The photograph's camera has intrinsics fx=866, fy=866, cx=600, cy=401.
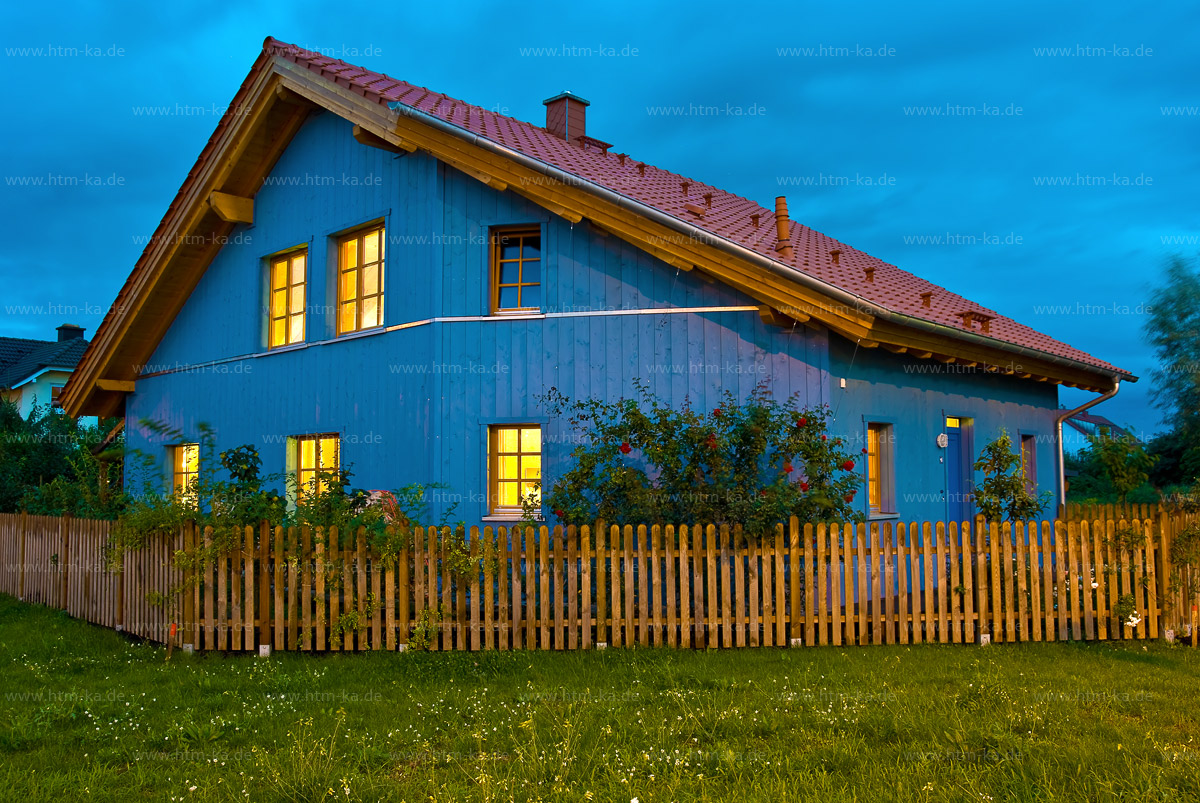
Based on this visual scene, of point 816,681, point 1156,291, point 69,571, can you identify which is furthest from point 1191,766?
point 1156,291

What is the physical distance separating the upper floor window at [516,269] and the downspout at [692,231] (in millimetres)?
1342

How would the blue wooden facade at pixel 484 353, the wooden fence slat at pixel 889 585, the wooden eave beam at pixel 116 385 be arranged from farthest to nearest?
the wooden eave beam at pixel 116 385, the blue wooden facade at pixel 484 353, the wooden fence slat at pixel 889 585

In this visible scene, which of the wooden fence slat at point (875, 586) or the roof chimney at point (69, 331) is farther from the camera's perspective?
the roof chimney at point (69, 331)

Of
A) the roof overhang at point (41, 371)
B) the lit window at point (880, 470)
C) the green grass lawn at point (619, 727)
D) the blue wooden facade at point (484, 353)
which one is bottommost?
the green grass lawn at point (619, 727)

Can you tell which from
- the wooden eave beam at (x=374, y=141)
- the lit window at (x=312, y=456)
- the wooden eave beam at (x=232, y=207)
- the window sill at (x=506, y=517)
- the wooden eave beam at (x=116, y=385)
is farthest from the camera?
the wooden eave beam at (x=116, y=385)

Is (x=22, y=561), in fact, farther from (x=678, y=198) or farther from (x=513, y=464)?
(x=678, y=198)

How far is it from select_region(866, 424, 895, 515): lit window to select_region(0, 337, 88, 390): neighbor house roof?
1309 inches

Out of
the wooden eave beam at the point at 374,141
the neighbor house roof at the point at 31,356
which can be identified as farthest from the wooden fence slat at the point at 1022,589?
the neighbor house roof at the point at 31,356

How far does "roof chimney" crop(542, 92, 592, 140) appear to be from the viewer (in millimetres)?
15547

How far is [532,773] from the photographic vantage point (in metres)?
4.46

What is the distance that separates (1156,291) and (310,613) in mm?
33729

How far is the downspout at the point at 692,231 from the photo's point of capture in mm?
8852

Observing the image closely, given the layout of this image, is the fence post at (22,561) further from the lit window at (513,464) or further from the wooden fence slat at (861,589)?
the wooden fence slat at (861,589)

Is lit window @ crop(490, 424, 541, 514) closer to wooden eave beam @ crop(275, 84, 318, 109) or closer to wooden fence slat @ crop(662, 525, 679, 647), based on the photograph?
wooden fence slat @ crop(662, 525, 679, 647)
